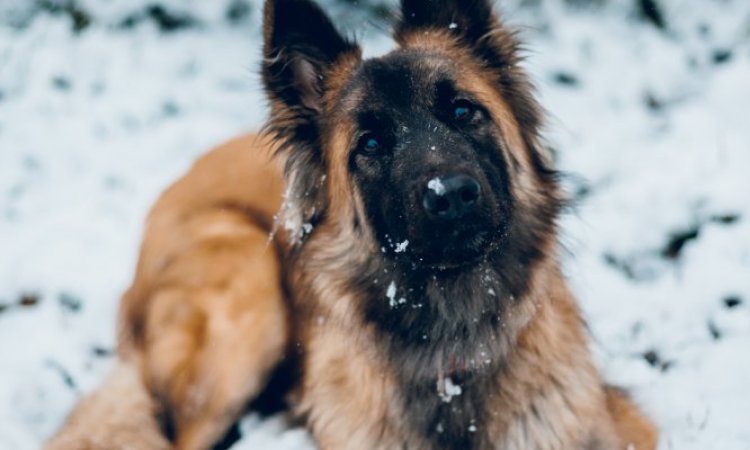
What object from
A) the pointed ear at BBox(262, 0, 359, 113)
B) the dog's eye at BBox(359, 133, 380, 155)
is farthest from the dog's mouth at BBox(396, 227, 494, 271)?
the pointed ear at BBox(262, 0, 359, 113)

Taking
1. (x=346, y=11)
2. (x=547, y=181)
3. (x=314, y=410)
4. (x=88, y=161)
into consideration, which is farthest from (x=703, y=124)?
(x=88, y=161)

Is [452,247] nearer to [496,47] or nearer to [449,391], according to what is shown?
[449,391]

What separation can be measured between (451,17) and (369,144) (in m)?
0.64

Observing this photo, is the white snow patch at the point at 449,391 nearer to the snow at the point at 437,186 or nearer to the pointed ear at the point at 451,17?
the snow at the point at 437,186

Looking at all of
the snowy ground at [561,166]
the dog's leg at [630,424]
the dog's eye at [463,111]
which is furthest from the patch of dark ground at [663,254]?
the dog's eye at [463,111]

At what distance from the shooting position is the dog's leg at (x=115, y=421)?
3229 millimetres

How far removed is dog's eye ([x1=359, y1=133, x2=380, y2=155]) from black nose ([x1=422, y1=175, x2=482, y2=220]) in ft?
1.55

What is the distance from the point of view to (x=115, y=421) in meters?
3.33

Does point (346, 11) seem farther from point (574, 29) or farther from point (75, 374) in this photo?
point (75, 374)

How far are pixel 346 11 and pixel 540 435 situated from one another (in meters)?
3.42

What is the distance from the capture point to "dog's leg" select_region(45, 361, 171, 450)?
323 cm

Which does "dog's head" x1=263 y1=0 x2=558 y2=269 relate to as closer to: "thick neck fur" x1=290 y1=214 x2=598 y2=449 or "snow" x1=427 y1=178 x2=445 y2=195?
"snow" x1=427 y1=178 x2=445 y2=195

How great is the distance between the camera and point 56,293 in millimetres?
4258

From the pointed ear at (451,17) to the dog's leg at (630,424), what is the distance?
4.91ft
